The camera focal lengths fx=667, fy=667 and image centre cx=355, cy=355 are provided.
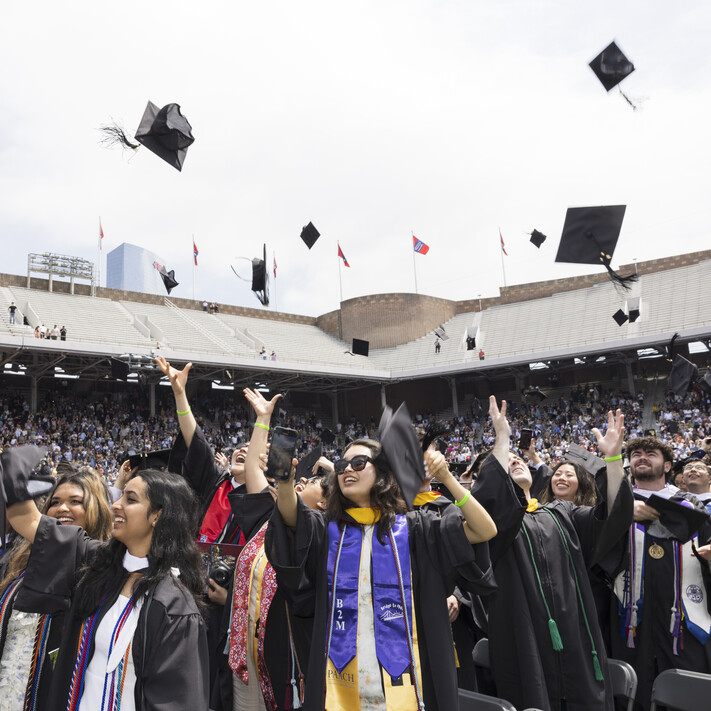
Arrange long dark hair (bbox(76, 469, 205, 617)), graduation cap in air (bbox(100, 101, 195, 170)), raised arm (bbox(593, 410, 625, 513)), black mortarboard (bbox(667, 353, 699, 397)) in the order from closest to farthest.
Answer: long dark hair (bbox(76, 469, 205, 617)) → raised arm (bbox(593, 410, 625, 513)) → graduation cap in air (bbox(100, 101, 195, 170)) → black mortarboard (bbox(667, 353, 699, 397))

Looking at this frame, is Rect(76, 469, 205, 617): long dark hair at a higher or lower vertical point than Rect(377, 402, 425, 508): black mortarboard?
lower

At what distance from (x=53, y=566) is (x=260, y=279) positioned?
8.02 metres

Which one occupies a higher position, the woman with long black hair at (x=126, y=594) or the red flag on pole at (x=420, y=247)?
the red flag on pole at (x=420, y=247)

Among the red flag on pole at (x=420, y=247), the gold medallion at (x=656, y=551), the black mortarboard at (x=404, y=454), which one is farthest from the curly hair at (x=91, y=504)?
the red flag on pole at (x=420, y=247)

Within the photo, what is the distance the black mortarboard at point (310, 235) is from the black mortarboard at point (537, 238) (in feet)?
27.0

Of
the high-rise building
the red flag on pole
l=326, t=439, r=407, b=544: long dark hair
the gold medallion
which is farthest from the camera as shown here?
the high-rise building

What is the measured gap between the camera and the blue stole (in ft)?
8.15

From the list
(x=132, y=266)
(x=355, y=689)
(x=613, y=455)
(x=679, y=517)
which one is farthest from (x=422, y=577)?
(x=132, y=266)

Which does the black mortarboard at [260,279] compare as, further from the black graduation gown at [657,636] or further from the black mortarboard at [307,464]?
the black graduation gown at [657,636]

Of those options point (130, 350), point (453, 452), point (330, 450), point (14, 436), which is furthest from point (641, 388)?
point (14, 436)

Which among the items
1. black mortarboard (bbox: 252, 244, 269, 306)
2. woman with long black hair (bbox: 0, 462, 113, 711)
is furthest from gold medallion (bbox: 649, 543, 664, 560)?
black mortarboard (bbox: 252, 244, 269, 306)

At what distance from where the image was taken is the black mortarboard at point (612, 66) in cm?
705

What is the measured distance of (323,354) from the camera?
103ft

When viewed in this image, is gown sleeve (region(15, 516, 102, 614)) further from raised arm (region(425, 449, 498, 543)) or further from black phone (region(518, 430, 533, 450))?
black phone (region(518, 430, 533, 450))
